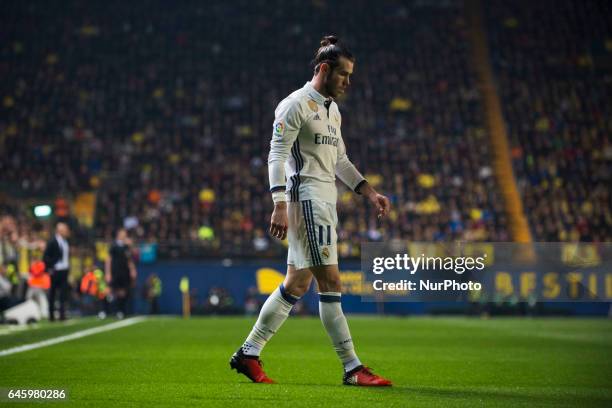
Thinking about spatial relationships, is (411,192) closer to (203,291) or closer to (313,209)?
(203,291)

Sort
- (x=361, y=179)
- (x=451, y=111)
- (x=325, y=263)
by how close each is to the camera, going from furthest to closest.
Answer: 1. (x=451, y=111)
2. (x=361, y=179)
3. (x=325, y=263)

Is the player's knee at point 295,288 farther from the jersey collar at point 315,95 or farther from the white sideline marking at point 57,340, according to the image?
the white sideline marking at point 57,340

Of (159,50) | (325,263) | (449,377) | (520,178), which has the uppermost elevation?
(159,50)

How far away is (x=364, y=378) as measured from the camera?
23.2 ft

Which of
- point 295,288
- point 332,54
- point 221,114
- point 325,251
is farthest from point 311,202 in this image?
point 221,114

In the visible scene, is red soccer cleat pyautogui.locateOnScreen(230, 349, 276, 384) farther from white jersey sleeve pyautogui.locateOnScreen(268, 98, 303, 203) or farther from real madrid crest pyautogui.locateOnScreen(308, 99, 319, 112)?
real madrid crest pyautogui.locateOnScreen(308, 99, 319, 112)

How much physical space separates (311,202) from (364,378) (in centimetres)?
133

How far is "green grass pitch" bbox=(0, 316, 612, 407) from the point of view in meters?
6.36

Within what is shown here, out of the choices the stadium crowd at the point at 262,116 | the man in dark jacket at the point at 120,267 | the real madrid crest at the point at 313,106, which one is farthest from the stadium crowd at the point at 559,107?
the real madrid crest at the point at 313,106

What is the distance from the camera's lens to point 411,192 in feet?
104

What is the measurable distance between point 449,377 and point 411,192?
Answer: 2360 centimetres

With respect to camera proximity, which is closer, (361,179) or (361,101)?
(361,179)

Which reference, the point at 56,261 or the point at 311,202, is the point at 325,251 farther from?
the point at 56,261

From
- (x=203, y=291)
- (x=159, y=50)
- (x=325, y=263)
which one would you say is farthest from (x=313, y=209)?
(x=159, y=50)
